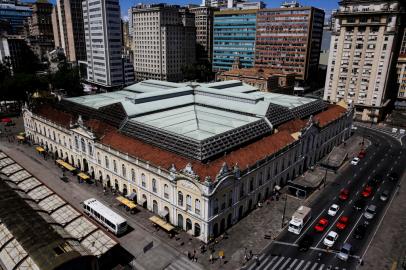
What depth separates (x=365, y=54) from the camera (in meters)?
133

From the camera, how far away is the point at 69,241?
43844 mm

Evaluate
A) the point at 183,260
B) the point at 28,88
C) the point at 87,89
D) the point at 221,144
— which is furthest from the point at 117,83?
the point at 183,260

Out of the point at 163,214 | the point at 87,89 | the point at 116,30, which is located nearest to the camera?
the point at 163,214

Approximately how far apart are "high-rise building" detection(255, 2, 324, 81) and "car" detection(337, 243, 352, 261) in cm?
15479

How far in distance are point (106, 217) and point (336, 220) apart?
4832 centimetres

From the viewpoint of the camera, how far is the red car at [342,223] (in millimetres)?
60616

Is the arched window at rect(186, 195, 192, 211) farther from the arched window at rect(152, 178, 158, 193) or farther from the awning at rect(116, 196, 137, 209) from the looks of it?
the awning at rect(116, 196, 137, 209)

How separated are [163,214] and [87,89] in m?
148

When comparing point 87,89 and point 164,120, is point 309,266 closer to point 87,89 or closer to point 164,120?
point 164,120

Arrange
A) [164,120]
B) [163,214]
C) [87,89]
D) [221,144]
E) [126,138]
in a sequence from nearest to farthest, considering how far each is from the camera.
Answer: [163,214] < [221,144] < [126,138] < [164,120] < [87,89]

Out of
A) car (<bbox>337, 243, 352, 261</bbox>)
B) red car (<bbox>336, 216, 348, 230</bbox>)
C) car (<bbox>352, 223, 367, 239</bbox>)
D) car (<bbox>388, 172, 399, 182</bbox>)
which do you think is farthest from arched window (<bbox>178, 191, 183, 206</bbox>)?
car (<bbox>388, 172, 399, 182</bbox>)

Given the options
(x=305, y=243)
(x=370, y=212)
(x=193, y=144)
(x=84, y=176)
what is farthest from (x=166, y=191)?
(x=370, y=212)

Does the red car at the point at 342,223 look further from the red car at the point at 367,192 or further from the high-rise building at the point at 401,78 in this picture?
the high-rise building at the point at 401,78

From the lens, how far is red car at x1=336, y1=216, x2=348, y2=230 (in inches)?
2386
